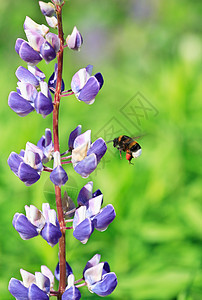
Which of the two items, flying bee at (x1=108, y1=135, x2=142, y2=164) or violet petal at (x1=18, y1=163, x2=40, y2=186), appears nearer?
violet petal at (x1=18, y1=163, x2=40, y2=186)

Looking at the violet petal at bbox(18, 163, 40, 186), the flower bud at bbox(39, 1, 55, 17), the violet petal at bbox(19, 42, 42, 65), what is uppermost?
the flower bud at bbox(39, 1, 55, 17)

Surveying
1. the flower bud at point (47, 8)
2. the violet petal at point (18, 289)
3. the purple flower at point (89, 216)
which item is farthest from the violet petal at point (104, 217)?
the flower bud at point (47, 8)

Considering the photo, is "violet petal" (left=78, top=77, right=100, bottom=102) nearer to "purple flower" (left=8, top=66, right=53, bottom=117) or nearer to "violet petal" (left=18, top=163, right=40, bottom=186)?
"purple flower" (left=8, top=66, right=53, bottom=117)

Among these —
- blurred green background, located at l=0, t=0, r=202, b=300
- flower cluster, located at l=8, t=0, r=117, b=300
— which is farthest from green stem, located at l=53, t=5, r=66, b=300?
blurred green background, located at l=0, t=0, r=202, b=300

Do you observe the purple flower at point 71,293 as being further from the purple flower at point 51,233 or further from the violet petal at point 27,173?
the violet petal at point 27,173

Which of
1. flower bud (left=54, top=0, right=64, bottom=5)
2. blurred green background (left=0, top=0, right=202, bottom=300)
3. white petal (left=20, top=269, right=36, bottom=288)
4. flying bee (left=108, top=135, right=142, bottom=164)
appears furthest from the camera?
blurred green background (left=0, top=0, right=202, bottom=300)

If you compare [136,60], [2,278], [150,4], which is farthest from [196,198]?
[150,4]
